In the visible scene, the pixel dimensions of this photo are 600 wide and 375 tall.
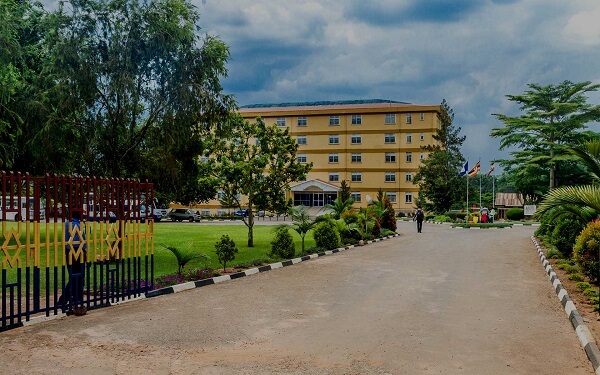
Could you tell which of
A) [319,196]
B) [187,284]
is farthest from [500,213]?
[187,284]

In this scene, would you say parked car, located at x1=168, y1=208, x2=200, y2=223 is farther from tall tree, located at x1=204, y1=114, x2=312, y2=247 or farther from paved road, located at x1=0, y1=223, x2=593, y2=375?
paved road, located at x1=0, y1=223, x2=593, y2=375

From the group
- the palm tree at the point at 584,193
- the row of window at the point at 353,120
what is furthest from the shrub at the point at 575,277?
the row of window at the point at 353,120

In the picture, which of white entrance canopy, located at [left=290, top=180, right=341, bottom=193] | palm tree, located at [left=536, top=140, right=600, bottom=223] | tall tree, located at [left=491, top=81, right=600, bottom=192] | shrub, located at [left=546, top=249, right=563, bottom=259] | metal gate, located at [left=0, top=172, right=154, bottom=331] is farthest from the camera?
white entrance canopy, located at [left=290, top=180, right=341, bottom=193]

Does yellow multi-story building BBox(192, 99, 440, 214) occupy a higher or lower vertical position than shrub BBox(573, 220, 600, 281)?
higher

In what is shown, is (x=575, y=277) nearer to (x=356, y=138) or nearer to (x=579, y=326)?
(x=579, y=326)

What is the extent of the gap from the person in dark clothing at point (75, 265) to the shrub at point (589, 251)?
31.5 feet

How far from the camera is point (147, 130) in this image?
18750mm

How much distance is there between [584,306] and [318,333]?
491cm

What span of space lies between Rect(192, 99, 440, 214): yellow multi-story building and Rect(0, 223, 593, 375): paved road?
54.3m

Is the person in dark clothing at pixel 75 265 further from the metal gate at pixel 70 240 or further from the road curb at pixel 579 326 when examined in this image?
the road curb at pixel 579 326

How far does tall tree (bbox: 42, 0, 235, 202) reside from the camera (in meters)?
17.0

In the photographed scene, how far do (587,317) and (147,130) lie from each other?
14.4 m

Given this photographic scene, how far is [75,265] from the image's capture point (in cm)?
887

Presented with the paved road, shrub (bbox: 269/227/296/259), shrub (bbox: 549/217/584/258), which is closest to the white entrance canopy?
shrub (bbox: 549/217/584/258)
